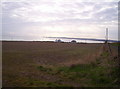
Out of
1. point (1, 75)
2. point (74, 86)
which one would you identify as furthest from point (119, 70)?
point (1, 75)

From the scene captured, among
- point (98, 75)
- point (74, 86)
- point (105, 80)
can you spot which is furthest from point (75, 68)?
point (74, 86)

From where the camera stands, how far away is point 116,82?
8734mm

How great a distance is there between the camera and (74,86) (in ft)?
27.0

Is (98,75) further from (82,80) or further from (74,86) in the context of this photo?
(74,86)

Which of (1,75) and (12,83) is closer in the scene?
(12,83)

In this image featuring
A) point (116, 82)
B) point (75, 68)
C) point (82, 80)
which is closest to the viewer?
point (116, 82)

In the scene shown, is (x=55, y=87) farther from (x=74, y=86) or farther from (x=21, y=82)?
(x=21, y=82)

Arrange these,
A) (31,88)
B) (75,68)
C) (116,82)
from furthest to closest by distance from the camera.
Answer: (75,68)
(116,82)
(31,88)

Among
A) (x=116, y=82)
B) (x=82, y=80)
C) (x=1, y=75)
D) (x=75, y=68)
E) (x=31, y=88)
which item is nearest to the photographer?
(x=31, y=88)

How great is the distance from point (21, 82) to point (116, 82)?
4.55 m

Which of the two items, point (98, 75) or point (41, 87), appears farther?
point (98, 75)

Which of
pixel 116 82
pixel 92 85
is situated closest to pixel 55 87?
pixel 92 85

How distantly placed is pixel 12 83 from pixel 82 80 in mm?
3460

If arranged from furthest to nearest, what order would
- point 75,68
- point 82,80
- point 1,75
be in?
point 75,68 < point 1,75 < point 82,80
